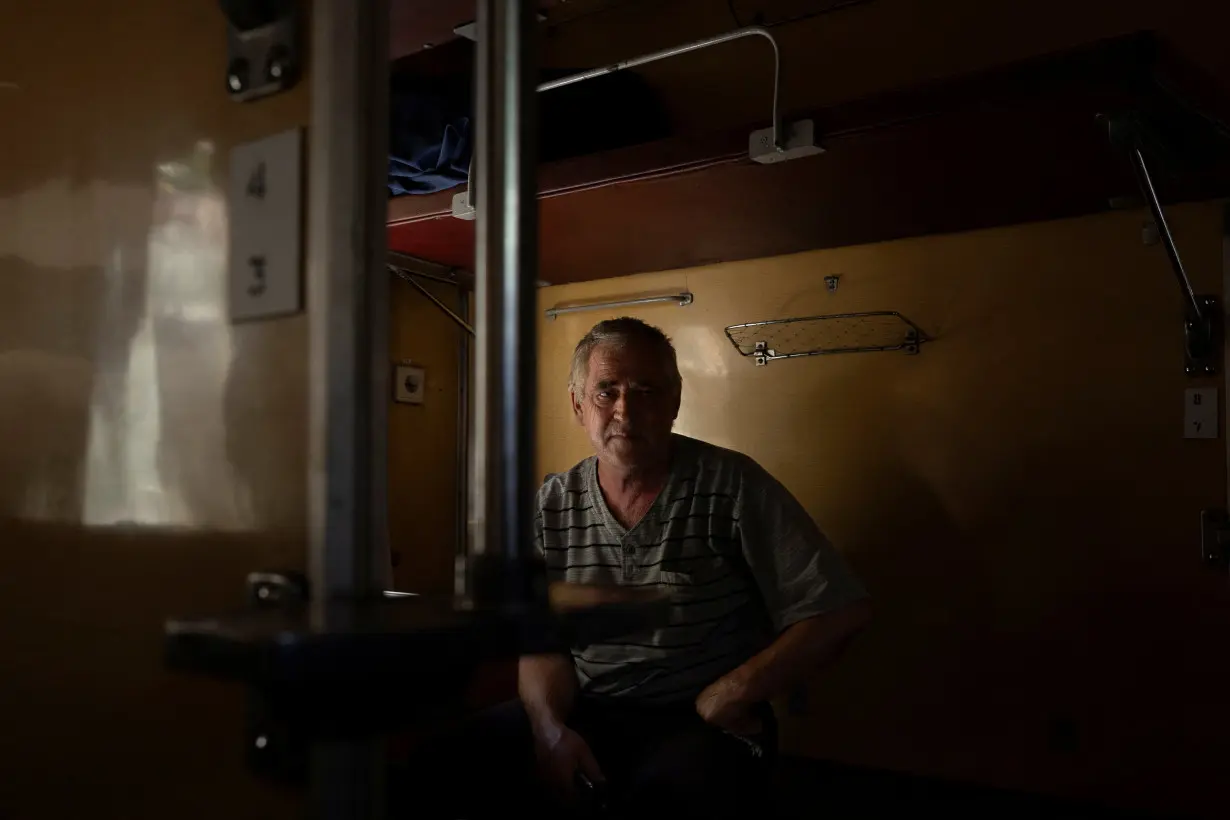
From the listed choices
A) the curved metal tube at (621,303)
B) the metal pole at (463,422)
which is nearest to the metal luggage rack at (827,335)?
the curved metal tube at (621,303)

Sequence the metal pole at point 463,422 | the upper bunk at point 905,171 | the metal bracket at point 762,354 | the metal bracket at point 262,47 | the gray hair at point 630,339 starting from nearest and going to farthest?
the metal bracket at point 262,47 → the upper bunk at point 905,171 → the gray hair at point 630,339 → the metal bracket at point 762,354 → the metal pole at point 463,422

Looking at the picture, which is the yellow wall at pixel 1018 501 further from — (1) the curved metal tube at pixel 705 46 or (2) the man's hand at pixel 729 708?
(1) the curved metal tube at pixel 705 46

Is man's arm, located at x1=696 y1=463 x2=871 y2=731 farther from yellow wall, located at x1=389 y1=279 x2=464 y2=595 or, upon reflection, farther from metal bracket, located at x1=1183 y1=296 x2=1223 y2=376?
yellow wall, located at x1=389 y1=279 x2=464 y2=595

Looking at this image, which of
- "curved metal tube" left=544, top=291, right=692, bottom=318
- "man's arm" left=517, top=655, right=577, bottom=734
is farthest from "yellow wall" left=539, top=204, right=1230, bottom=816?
"man's arm" left=517, top=655, right=577, bottom=734

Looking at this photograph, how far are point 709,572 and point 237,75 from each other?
3.49ft

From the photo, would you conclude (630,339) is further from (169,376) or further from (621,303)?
(169,376)

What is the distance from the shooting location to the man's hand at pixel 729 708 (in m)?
1.37

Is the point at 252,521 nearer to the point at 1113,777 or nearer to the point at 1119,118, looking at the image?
the point at 1119,118

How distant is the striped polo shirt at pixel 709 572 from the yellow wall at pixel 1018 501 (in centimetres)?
28

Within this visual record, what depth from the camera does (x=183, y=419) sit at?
0.65 metres

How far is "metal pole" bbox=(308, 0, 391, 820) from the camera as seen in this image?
49 cm

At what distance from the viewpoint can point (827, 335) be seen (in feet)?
5.77

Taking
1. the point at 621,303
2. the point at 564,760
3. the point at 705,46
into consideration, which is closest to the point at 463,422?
the point at 621,303

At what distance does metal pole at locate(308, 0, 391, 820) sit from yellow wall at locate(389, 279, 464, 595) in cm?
146
